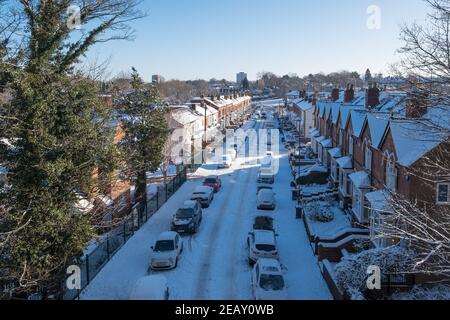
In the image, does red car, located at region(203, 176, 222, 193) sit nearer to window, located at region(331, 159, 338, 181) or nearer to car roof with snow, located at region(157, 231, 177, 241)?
window, located at region(331, 159, 338, 181)

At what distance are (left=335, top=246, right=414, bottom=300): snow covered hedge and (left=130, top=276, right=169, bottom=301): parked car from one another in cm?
610

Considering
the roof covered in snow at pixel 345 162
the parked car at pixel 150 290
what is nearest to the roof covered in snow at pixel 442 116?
the parked car at pixel 150 290

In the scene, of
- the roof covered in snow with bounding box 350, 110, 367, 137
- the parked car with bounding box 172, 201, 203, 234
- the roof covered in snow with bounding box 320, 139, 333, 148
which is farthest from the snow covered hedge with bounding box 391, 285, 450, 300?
the roof covered in snow with bounding box 320, 139, 333, 148

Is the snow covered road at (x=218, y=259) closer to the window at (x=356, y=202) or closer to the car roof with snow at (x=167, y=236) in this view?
the car roof with snow at (x=167, y=236)

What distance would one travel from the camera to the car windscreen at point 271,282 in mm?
15648

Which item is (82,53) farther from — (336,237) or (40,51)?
(336,237)

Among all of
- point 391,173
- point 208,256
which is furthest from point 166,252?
point 391,173

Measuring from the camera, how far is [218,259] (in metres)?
20.0

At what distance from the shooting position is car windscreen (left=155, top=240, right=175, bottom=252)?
1921cm

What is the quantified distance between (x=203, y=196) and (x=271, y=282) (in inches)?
556

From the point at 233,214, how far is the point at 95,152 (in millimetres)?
15804

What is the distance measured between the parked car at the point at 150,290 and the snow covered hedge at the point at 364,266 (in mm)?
6101

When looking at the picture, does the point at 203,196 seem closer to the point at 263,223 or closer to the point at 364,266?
the point at 263,223
